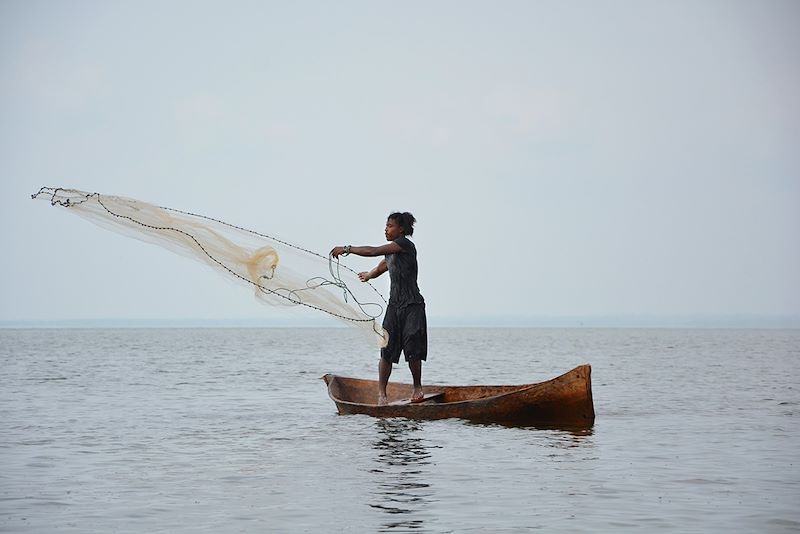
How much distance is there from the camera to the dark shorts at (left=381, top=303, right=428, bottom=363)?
1307 centimetres

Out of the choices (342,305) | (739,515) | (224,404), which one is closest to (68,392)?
(224,404)

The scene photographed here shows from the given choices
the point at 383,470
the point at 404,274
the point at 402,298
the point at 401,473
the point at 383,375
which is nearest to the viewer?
the point at 401,473

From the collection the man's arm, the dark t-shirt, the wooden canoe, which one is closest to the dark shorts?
the dark t-shirt

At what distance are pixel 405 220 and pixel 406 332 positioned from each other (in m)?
1.44

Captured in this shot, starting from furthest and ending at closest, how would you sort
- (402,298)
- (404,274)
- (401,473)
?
(402,298) → (404,274) → (401,473)

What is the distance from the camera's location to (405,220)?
13055 mm

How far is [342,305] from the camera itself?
13336mm

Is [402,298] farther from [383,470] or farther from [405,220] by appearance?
[383,470]

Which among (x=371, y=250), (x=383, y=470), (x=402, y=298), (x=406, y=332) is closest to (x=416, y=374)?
(x=406, y=332)

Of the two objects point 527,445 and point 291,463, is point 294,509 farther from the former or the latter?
point 527,445

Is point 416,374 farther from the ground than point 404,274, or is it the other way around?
point 404,274

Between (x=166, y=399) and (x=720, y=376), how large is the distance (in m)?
15.8

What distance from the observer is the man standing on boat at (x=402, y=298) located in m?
13.0

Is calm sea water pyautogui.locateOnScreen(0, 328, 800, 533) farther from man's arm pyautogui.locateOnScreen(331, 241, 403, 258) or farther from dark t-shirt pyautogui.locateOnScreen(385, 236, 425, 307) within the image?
man's arm pyautogui.locateOnScreen(331, 241, 403, 258)
